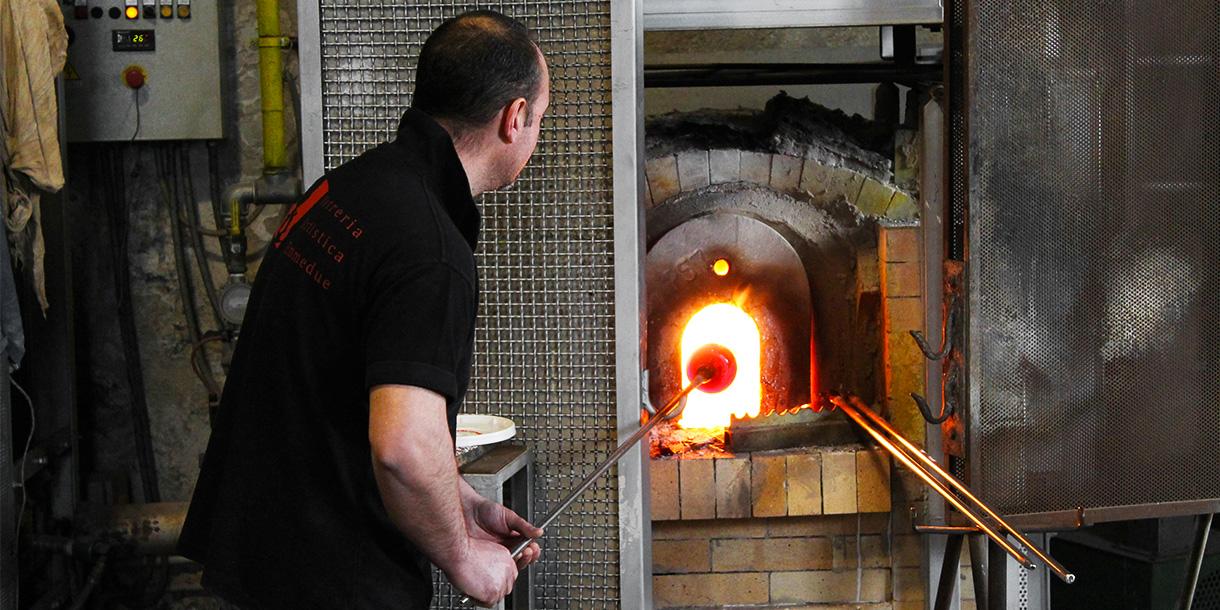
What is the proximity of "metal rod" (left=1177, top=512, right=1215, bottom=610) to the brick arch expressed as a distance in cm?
106

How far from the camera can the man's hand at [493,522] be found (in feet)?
6.82

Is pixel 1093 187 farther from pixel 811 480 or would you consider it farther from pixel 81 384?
pixel 81 384

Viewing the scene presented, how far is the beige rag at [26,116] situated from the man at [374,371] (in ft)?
4.06

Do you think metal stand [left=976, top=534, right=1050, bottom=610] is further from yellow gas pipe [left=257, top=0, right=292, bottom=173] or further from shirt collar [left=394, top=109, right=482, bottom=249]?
yellow gas pipe [left=257, top=0, right=292, bottom=173]

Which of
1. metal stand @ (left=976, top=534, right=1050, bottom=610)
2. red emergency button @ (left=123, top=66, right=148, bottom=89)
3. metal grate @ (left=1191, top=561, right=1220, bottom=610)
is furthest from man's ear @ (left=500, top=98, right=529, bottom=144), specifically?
metal grate @ (left=1191, top=561, right=1220, bottom=610)

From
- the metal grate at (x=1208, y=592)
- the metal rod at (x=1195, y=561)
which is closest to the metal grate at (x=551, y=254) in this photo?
the metal rod at (x=1195, y=561)

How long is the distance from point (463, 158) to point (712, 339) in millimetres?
1818

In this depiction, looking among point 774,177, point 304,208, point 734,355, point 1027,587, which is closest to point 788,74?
point 774,177

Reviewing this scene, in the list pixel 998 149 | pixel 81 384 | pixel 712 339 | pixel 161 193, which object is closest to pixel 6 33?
pixel 161 193

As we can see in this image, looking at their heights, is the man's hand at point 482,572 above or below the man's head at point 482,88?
below

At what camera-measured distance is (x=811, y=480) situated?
3.32 m

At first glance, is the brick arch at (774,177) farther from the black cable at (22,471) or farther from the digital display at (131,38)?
the black cable at (22,471)

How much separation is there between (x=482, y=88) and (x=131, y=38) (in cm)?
167

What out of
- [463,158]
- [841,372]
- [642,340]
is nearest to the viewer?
[463,158]
